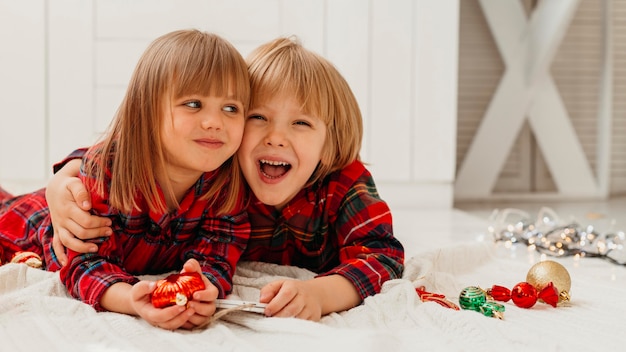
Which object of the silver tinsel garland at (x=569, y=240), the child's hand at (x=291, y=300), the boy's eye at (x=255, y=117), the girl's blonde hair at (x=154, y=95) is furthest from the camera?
the silver tinsel garland at (x=569, y=240)

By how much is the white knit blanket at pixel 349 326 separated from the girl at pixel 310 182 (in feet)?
0.20

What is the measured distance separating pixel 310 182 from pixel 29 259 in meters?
0.46

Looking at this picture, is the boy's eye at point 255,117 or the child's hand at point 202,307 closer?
the child's hand at point 202,307

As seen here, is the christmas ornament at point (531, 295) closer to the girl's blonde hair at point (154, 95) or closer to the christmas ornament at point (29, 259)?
the girl's blonde hair at point (154, 95)

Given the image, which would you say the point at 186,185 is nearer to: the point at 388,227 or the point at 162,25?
the point at 388,227

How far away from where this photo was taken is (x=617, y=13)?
288 cm

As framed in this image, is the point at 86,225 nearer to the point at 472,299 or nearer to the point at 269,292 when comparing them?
the point at 269,292

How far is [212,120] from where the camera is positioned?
3.36 feet

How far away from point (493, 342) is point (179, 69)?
53 centimetres

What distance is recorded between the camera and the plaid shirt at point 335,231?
3.69ft

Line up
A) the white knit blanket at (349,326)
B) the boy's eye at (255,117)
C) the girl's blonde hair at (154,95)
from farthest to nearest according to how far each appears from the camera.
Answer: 1. the boy's eye at (255,117)
2. the girl's blonde hair at (154,95)
3. the white knit blanket at (349,326)

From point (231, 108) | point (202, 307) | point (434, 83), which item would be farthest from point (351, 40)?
point (202, 307)

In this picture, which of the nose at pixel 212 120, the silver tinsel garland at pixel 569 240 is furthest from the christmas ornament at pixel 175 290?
the silver tinsel garland at pixel 569 240

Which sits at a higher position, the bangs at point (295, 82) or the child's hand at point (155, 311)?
the bangs at point (295, 82)
